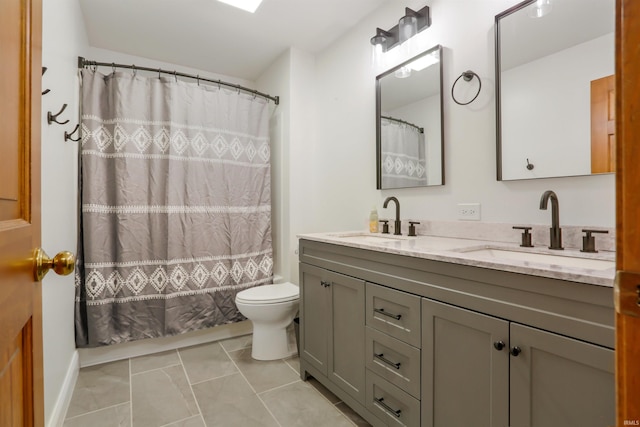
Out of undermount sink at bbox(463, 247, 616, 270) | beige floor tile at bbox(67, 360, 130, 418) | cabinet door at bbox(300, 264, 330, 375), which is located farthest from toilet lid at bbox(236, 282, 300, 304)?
undermount sink at bbox(463, 247, 616, 270)

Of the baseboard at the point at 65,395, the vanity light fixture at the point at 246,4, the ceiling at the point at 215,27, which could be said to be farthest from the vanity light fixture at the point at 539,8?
the baseboard at the point at 65,395

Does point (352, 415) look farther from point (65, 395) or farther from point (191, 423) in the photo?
point (65, 395)

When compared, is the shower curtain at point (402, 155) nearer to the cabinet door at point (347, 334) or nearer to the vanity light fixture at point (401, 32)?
the vanity light fixture at point (401, 32)

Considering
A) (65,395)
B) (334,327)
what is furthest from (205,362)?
(334,327)

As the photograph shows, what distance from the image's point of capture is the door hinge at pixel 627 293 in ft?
1.09

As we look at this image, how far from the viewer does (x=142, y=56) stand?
9.59 ft

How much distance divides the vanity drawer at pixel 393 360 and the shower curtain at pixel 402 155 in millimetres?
985

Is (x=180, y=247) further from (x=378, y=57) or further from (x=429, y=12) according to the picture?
(x=429, y=12)

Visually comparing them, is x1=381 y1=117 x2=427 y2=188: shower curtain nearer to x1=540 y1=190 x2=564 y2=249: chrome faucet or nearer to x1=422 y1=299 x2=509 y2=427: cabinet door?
x1=540 y1=190 x2=564 y2=249: chrome faucet

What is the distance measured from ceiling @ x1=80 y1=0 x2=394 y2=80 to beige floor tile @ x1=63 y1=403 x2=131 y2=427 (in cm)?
252

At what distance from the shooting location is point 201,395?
1.90 metres

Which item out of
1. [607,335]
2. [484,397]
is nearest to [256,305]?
[484,397]

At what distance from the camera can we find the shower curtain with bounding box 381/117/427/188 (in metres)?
2.03

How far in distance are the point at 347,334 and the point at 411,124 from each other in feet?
4.34
